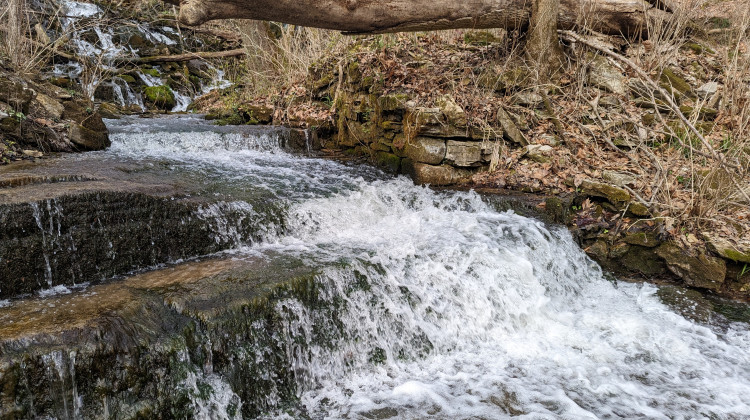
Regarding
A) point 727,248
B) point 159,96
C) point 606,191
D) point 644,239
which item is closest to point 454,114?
point 606,191

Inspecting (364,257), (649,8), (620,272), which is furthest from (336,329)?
(649,8)

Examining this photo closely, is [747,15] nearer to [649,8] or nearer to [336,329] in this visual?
[649,8]

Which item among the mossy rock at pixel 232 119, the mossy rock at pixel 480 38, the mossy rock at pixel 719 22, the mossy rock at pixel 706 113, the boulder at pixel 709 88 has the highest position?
the mossy rock at pixel 719 22

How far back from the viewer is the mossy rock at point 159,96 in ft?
40.1

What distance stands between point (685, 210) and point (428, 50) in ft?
15.3

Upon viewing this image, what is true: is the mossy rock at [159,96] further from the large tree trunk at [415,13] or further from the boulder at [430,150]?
the boulder at [430,150]

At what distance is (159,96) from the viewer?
12.4 metres

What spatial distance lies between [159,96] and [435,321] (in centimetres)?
1148

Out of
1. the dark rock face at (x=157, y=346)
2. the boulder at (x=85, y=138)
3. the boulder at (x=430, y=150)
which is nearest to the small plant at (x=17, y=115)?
the boulder at (x=85, y=138)

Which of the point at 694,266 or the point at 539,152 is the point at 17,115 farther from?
the point at 694,266

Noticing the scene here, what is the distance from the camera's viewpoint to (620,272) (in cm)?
491

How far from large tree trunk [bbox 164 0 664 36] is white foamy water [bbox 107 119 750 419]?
1.97 metres

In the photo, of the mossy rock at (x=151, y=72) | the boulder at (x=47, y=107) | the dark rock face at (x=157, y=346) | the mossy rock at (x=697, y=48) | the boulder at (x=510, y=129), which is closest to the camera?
the dark rock face at (x=157, y=346)

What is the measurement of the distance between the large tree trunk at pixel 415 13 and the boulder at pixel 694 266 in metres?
3.63
